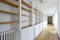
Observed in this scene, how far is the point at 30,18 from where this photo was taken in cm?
507

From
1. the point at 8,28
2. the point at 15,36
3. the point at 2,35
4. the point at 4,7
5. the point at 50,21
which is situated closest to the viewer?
the point at 2,35

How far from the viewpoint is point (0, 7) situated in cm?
240

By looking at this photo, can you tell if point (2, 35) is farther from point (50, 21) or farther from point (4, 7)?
point (50, 21)

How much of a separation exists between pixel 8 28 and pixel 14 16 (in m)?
0.57

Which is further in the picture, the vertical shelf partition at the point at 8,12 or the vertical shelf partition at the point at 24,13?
the vertical shelf partition at the point at 24,13

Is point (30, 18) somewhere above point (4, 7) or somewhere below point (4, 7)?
below

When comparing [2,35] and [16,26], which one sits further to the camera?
[16,26]

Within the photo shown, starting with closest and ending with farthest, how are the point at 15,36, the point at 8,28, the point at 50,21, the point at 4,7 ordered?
the point at 4,7, the point at 8,28, the point at 15,36, the point at 50,21

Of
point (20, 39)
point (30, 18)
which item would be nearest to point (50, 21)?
point (30, 18)

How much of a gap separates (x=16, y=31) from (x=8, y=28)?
357mm

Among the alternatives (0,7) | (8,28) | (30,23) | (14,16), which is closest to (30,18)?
(30,23)

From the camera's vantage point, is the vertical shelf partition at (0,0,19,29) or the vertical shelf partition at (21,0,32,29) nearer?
the vertical shelf partition at (0,0,19,29)

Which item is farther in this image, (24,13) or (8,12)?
(24,13)

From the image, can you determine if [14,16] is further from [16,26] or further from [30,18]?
[30,18]
